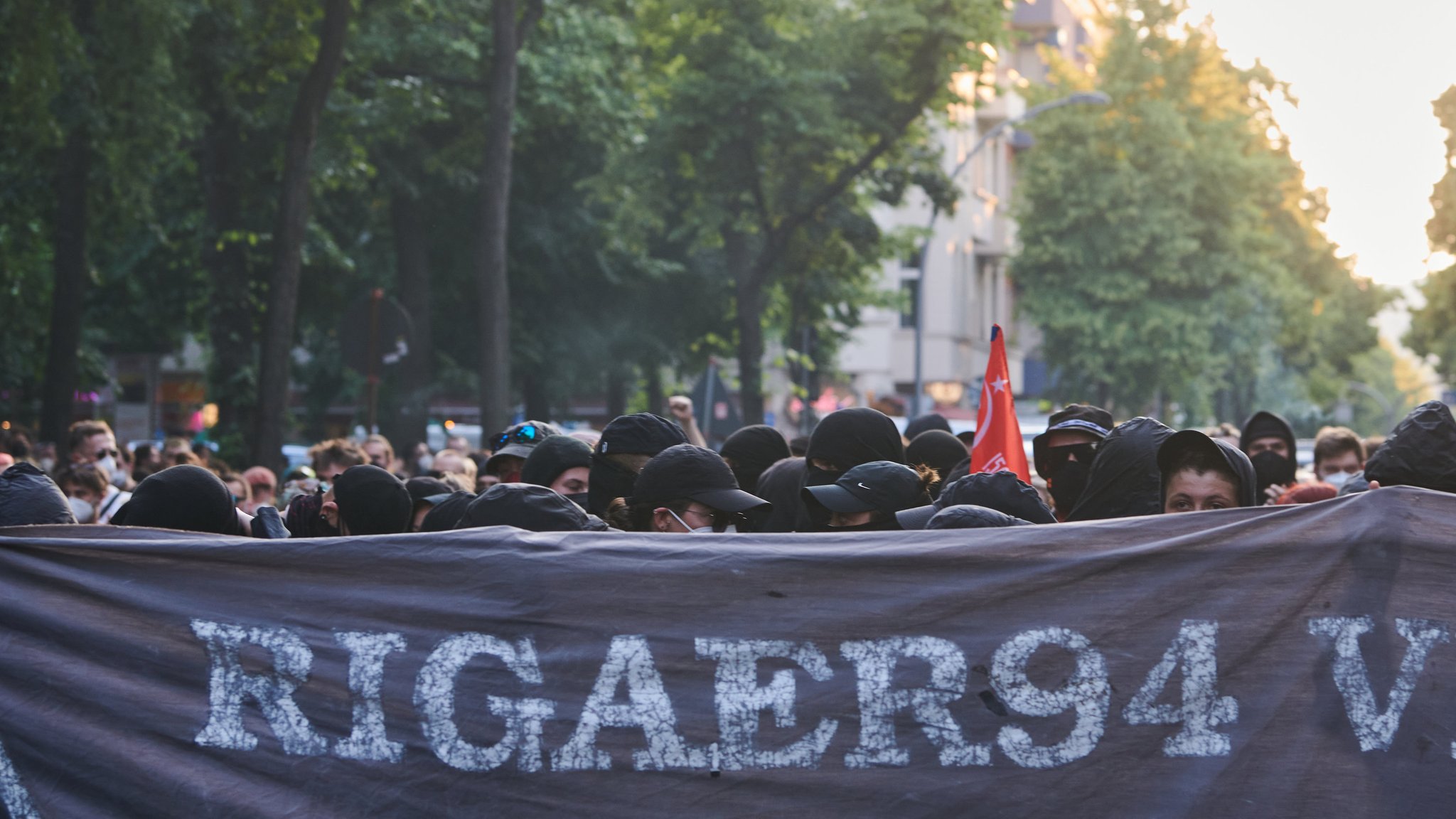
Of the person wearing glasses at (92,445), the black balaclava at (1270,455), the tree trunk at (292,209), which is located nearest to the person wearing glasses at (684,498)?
the black balaclava at (1270,455)

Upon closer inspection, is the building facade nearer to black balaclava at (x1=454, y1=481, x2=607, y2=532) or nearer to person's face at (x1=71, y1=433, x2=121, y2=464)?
person's face at (x1=71, y1=433, x2=121, y2=464)

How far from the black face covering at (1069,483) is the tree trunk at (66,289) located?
15.0 metres

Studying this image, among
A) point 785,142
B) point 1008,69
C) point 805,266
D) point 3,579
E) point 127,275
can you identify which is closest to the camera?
point 3,579

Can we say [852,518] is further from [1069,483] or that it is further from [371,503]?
[371,503]

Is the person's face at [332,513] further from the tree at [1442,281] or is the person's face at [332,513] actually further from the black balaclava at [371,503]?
the tree at [1442,281]

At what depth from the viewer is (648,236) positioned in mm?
28953

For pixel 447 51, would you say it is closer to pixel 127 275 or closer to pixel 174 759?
pixel 127 275

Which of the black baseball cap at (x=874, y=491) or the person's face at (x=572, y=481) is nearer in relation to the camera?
the black baseball cap at (x=874, y=491)

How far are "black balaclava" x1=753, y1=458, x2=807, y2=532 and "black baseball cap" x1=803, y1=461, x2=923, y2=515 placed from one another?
1.14 metres

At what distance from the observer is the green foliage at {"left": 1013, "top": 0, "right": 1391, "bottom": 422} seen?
4344 centimetres

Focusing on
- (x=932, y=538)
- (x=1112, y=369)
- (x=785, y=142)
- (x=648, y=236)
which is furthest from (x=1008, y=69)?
(x=932, y=538)

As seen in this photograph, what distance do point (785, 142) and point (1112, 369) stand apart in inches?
918

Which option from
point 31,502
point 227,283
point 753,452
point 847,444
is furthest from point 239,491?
point 227,283

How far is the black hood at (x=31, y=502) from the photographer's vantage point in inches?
195
